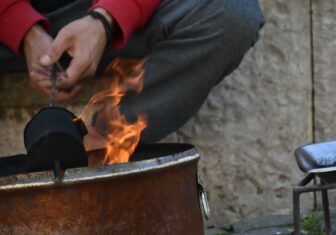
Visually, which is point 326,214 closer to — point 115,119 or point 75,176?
point 115,119

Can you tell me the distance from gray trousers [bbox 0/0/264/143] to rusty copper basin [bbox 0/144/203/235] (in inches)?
33.3

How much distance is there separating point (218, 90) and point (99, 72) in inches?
27.1

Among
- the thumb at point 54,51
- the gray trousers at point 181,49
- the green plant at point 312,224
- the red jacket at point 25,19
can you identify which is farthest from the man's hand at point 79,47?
the green plant at point 312,224

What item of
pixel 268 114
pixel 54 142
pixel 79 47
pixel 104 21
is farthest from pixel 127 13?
pixel 268 114

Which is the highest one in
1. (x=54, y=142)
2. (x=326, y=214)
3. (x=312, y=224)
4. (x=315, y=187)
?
(x=54, y=142)

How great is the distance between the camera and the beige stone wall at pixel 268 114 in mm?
3166

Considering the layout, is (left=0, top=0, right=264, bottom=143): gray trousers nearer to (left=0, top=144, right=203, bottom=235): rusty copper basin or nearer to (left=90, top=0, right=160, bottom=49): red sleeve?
(left=90, top=0, right=160, bottom=49): red sleeve

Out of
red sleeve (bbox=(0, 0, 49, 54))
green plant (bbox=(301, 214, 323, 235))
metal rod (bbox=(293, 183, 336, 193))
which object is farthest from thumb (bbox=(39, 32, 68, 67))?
green plant (bbox=(301, 214, 323, 235))

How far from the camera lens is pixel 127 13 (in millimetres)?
2316

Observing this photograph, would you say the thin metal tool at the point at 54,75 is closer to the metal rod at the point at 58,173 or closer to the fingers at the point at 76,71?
the fingers at the point at 76,71

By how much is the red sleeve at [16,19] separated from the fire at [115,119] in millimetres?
352

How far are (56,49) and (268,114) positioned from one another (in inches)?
53.6

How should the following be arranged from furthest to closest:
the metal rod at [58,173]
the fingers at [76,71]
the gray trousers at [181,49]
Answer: the gray trousers at [181,49] < the fingers at [76,71] < the metal rod at [58,173]

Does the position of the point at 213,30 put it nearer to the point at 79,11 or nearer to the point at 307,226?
the point at 79,11
